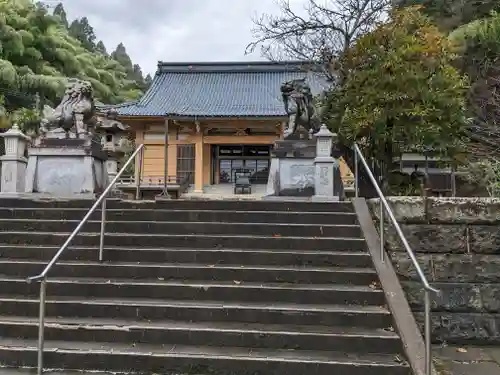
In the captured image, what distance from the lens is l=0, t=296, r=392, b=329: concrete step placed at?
4105 millimetres

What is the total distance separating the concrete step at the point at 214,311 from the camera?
411cm

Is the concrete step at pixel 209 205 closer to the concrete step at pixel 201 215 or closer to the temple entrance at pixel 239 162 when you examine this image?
the concrete step at pixel 201 215

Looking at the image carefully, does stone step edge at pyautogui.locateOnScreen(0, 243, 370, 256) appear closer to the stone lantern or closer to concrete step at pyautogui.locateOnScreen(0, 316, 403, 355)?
concrete step at pyautogui.locateOnScreen(0, 316, 403, 355)

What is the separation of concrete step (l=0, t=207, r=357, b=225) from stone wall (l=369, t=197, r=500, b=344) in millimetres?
1097

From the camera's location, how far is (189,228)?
19.1 feet

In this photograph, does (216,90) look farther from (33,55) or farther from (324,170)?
(324,170)

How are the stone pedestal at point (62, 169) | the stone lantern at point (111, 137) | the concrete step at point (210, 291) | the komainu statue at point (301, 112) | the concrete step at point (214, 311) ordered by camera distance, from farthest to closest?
the stone lantern at point (111, 137) < the komainu statue at point (301, 112) < the stone pedestal at point (62, 169) < the concrete step at point (210, 291) < the concrete step at point (214, 311)

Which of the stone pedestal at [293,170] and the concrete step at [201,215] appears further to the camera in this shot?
the stone pedestal at [293,170]

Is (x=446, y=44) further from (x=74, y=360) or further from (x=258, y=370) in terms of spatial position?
(x=74, y=360)

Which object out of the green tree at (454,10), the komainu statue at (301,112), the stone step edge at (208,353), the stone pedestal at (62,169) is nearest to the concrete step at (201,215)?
the stone pedestal at (62,169)

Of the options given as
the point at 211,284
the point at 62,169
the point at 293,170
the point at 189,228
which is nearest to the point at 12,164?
the point at 62,169

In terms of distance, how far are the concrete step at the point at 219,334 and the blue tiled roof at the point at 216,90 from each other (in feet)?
45.0

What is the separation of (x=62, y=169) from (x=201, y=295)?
5019 mm

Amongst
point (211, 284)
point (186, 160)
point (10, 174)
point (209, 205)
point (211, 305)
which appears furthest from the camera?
point (186, 160)
